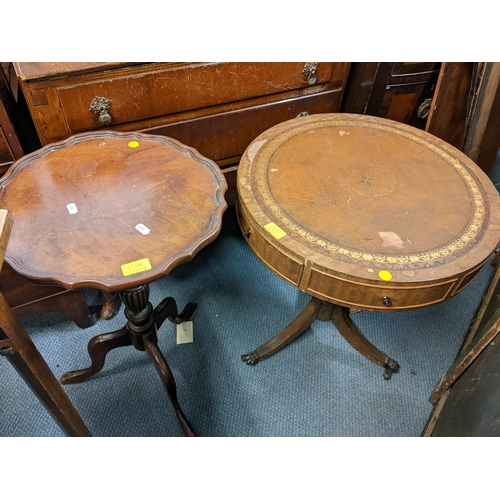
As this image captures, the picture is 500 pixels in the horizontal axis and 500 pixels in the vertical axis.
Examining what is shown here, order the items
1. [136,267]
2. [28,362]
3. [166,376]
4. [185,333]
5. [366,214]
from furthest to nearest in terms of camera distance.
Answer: [185,333], [166,376], [366,214], [136,267], [28,362]

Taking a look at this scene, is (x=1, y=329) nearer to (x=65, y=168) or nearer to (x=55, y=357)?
(x=65, y=168)

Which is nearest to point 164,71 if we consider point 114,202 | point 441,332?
point 114,202

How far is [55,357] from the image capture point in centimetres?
203

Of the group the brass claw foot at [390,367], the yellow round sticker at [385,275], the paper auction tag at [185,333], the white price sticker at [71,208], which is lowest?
the paper auction tag at [185,333]

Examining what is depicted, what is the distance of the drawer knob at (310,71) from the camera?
2.10m

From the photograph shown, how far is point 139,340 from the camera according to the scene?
1785mm

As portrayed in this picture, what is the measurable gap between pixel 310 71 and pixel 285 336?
1.37m

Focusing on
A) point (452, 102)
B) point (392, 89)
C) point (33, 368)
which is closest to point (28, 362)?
point (33, 368)

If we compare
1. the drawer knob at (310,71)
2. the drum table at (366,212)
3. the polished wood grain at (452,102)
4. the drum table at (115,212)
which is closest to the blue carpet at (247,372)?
the drum table at (115,212)

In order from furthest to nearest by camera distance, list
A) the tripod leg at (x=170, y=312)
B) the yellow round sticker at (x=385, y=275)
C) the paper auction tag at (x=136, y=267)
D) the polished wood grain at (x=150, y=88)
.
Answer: the tripod leg at (x=170, y=312)
the polished wood grain at (x=150, y=88)
the yellow round sticker at (x=385, y=275)
the paper auction tag at (x=136, y=267)

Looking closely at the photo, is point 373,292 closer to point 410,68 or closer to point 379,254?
point 379,254

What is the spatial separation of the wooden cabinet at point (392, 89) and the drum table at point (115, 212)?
4.18 ft

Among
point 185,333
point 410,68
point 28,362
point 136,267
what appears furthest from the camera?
point 410,68

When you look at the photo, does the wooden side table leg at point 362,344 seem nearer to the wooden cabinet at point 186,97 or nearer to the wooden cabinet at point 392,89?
the wooden cabinet at point 186,97
